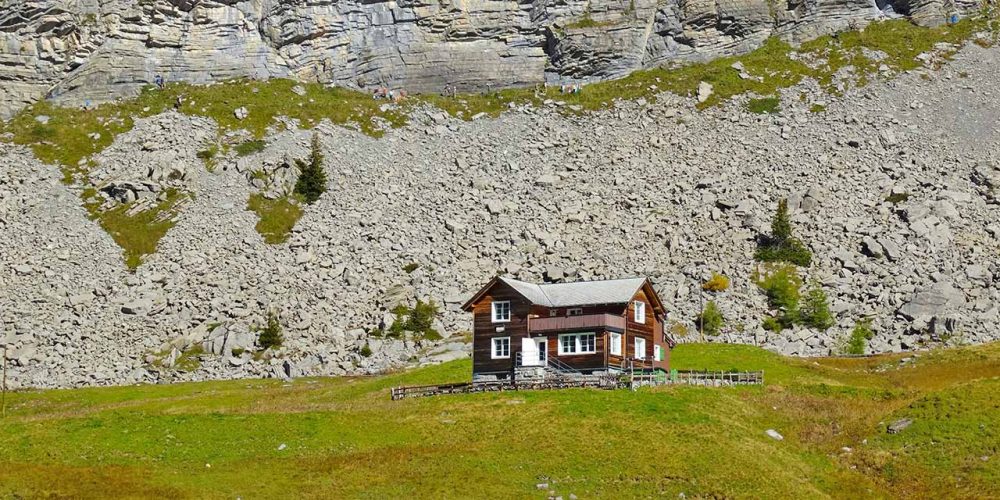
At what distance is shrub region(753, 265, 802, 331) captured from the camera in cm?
8756

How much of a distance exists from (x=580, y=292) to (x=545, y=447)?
23.4 meters

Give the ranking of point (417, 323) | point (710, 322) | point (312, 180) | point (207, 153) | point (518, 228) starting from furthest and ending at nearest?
1. point (207, 153)
2. point (312, 180)
3. point (518, 228)
4. point (417, 323)
5. point (710, 322)

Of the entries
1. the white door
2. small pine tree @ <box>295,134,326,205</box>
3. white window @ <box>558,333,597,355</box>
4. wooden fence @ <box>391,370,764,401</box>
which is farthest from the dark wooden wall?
small pine tree @ <box>295,134,326,205</box>

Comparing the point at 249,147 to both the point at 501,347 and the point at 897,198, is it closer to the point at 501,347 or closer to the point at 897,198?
the point at 501,347

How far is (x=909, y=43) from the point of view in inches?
5295

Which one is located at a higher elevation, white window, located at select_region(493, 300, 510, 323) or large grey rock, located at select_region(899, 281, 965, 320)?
white window, located at select_region(493, 300, 510, 323)

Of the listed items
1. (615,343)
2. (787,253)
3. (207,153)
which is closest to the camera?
(615,343)

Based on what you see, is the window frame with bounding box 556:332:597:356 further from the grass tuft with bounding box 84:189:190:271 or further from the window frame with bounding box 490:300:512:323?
the grass tuft with bounding box 84:189:190:271

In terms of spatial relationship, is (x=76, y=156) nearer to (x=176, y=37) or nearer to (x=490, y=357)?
(x=176, y=37)

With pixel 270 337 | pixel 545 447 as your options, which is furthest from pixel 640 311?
pixel 270 337

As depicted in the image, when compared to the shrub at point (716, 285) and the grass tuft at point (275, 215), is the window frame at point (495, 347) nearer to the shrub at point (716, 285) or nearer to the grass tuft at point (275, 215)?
the shrub at point (716, 285)

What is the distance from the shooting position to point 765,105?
124438 mm

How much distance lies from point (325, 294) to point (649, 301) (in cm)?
3353

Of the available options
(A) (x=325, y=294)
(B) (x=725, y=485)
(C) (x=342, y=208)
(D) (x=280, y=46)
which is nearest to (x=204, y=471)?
(B) (x=725, y=485)
